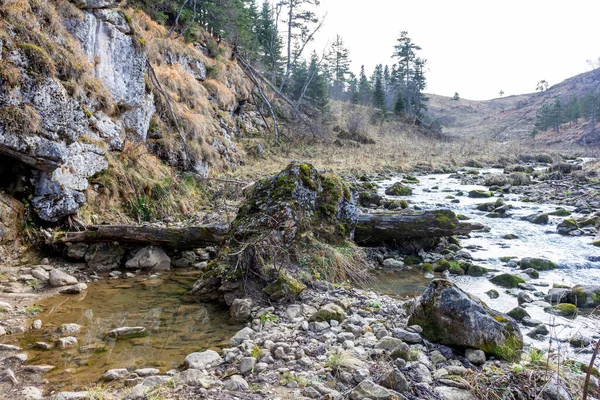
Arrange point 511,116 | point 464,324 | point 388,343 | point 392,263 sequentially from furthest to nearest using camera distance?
1. point 511,116
2. point 392,263
3. point 464,324
4. point 388,343

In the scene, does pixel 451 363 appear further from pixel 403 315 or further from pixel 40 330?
pixel 40 330

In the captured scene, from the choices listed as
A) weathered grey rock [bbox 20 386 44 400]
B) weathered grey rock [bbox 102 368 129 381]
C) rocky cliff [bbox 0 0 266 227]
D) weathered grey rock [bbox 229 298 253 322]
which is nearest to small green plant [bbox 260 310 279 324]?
weathered grey rock [bbox 229 298 253 322]

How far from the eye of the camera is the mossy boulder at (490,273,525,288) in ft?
21.6

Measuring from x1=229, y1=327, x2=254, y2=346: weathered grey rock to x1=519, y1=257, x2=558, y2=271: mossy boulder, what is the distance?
20.6 feet

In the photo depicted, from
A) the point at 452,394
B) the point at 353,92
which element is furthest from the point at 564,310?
the point at 353,92

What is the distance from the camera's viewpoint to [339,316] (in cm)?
443

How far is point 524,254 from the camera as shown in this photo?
836cm

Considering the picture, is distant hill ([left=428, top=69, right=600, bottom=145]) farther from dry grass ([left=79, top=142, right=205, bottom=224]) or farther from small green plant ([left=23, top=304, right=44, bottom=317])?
small green plant ([left=23, top=304, right=44, bottom=317])

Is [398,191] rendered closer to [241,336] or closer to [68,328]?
[241,336]

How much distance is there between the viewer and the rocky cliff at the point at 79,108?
6.02 m

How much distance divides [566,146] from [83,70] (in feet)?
186

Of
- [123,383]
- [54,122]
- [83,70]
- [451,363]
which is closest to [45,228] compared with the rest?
[54,122]

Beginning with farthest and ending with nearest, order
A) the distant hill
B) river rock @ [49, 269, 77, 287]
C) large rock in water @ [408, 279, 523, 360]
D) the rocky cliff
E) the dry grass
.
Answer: the distant hill → the dry grass → the rocky cliff → river rock @ [49, 269, 77, 287] → large rock in water @ [408, 279, 523, 360]

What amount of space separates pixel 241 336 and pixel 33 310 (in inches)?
116
